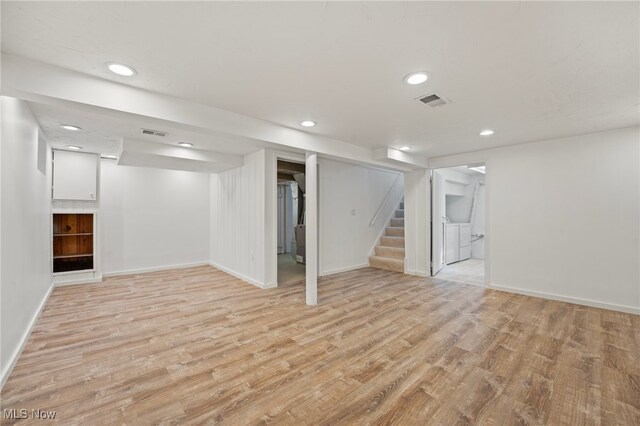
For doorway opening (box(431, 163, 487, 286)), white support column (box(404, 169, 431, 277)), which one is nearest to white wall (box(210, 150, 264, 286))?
white support column (box(404, 169, 431, 277))

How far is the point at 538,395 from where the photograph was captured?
6.05ft

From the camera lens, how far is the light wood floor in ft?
5.56

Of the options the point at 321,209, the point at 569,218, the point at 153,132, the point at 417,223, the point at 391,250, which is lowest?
the point at 391,250

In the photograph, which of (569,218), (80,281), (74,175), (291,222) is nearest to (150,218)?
(74,175)

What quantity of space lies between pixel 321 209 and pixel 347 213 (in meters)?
0.78

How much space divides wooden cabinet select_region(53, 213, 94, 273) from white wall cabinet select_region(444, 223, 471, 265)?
7.67 m

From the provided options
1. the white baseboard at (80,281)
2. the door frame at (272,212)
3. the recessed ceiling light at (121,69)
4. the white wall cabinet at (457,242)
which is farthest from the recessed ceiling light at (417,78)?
the white baseboard at (80,281)

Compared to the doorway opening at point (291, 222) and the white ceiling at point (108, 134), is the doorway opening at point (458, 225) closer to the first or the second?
the doorway opening at point (291, 222)

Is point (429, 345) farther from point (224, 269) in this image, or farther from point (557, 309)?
point (224, 269)

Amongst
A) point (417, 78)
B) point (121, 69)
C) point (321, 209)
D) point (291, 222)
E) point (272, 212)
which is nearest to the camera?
point (121, 69)

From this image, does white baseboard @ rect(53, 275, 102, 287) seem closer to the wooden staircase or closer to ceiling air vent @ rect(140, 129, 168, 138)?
ceiling air vent @ rect(140, 129, 168, 138)

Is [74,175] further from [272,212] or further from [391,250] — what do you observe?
[391,250]

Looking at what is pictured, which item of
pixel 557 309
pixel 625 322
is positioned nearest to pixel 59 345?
pixel 557 309

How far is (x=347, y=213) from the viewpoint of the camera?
19.5 feet
